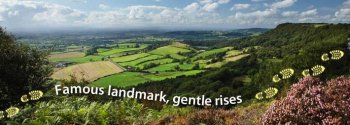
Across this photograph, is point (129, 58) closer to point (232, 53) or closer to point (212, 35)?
point (232, 53)

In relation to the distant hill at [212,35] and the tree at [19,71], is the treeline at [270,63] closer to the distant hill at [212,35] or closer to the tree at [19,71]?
the tree at [19,71]

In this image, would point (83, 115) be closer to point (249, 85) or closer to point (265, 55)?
point (249, 85)

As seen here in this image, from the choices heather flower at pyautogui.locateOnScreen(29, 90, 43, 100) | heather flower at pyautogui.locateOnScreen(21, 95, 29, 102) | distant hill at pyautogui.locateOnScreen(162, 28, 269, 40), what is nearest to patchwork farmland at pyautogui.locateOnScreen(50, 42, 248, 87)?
distant hill at pyautogui.locateOnScreen(162, 28, 269, 40)

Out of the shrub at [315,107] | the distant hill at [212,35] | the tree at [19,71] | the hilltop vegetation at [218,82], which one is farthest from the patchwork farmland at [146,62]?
the shrub at [315,107]

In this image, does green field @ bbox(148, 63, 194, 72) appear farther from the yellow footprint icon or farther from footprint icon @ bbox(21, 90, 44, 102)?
the yellow footprint icon

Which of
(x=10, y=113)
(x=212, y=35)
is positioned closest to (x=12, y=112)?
(x=10, y=113)

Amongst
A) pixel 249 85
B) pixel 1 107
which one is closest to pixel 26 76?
pixel 1 107
